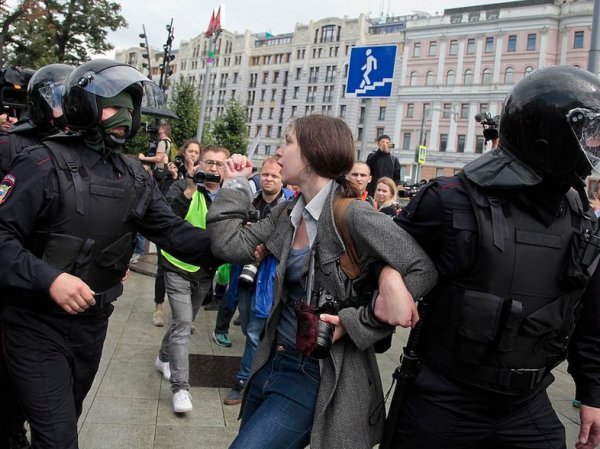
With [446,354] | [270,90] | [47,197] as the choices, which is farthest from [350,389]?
[270,90]

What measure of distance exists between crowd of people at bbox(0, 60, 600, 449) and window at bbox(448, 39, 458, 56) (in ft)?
210

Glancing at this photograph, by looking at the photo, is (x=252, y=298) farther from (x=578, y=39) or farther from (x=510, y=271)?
(x=578, y=39)

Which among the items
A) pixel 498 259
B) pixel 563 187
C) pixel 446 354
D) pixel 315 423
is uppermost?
pixel 563 187

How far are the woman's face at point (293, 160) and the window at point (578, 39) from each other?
6002cm

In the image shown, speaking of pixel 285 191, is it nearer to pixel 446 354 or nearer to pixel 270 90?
pixel 446 354

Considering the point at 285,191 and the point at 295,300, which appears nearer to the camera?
the point at 295,300

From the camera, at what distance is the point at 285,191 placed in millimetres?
5910

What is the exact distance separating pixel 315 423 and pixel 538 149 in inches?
→ 51.9

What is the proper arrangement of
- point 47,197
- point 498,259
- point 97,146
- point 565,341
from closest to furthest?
point 498,259 → point 565,341 → point 47,197 → point 97,146

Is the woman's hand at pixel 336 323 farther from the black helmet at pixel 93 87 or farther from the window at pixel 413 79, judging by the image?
the window at pixel 413 79

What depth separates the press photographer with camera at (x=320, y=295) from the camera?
210 cm

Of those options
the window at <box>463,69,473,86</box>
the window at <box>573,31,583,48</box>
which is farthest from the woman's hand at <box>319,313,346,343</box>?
the window at <box>463,69,473,86</box>

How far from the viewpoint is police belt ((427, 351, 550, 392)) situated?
2002mm

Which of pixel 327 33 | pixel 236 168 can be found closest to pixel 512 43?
pixel 327 33
